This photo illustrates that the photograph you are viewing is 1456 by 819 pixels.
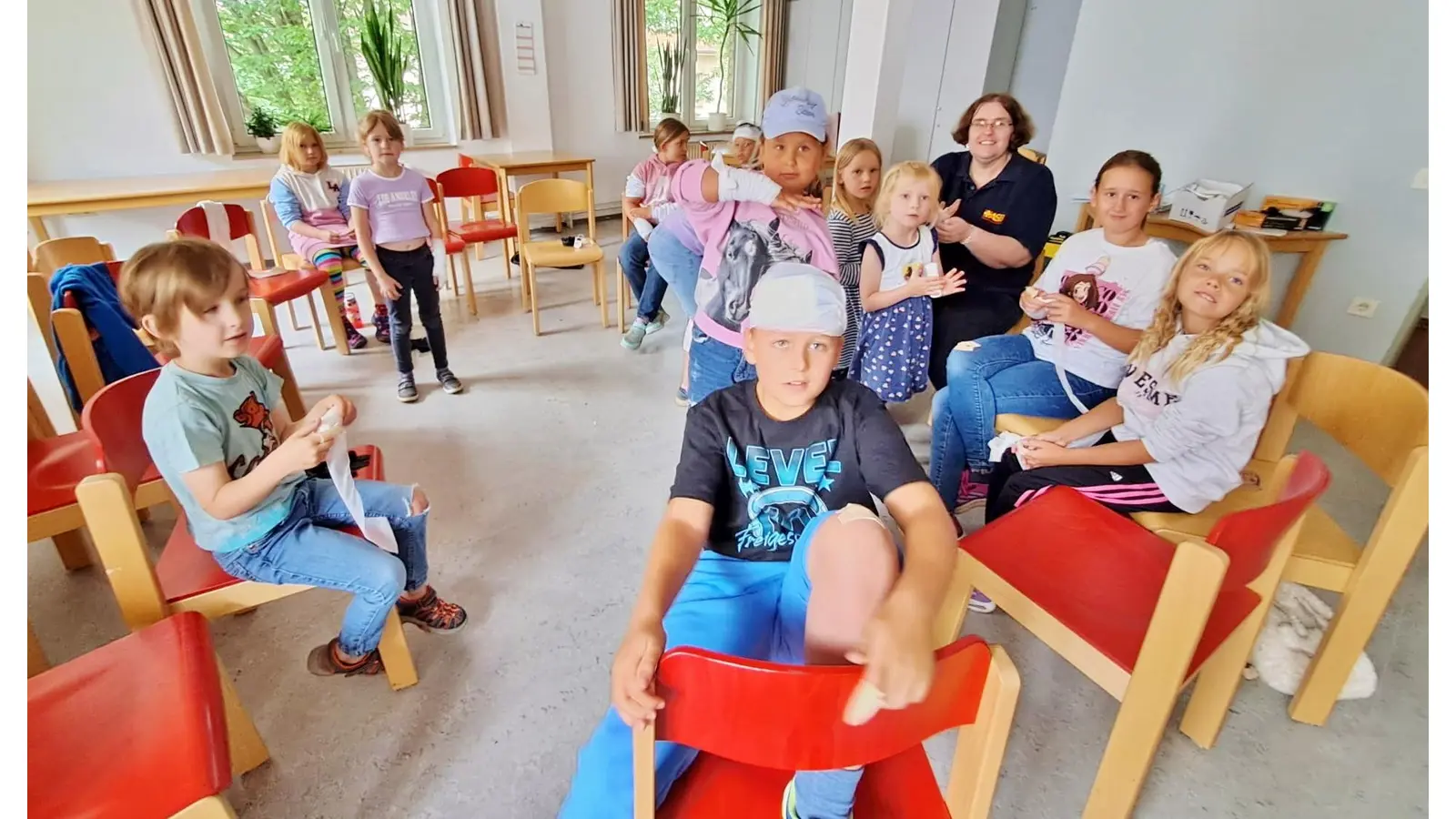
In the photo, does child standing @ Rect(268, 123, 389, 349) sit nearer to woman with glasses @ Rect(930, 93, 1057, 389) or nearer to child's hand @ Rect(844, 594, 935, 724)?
woman with glasses @ Rect(930, 93, 1057, 389)

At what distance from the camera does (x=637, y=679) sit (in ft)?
2.33

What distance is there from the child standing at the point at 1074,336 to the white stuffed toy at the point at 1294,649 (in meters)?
0.69

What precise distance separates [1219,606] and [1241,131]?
326 cm

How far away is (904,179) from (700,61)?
5325 millimetres

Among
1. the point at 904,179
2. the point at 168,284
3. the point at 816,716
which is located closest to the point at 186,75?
the point at 168,284

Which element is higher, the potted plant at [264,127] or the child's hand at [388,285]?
the potted plant at [264,127]

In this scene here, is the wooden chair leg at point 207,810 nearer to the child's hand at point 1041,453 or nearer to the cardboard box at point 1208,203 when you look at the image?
the child's hand at point 1041,453

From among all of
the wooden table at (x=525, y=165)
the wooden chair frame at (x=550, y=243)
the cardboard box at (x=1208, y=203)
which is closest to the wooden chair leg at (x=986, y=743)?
the wooden chair frame at (x=550, y=243)

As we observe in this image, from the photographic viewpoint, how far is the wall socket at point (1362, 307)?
3.08 m

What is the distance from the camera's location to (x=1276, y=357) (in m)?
1.42

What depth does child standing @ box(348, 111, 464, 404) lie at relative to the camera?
2666 mm

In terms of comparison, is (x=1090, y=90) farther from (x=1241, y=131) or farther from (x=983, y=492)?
(x=983, y=492)

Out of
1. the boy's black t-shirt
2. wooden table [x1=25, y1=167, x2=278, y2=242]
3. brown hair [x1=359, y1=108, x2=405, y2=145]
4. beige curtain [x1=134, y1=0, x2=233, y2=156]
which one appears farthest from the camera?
beige curtain [x1=134, y1=0, x2=233, y2=156]

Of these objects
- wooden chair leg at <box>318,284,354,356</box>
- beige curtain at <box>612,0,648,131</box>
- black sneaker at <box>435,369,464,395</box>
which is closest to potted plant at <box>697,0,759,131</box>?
beige curtain at <box>612,0,648,131</box>
